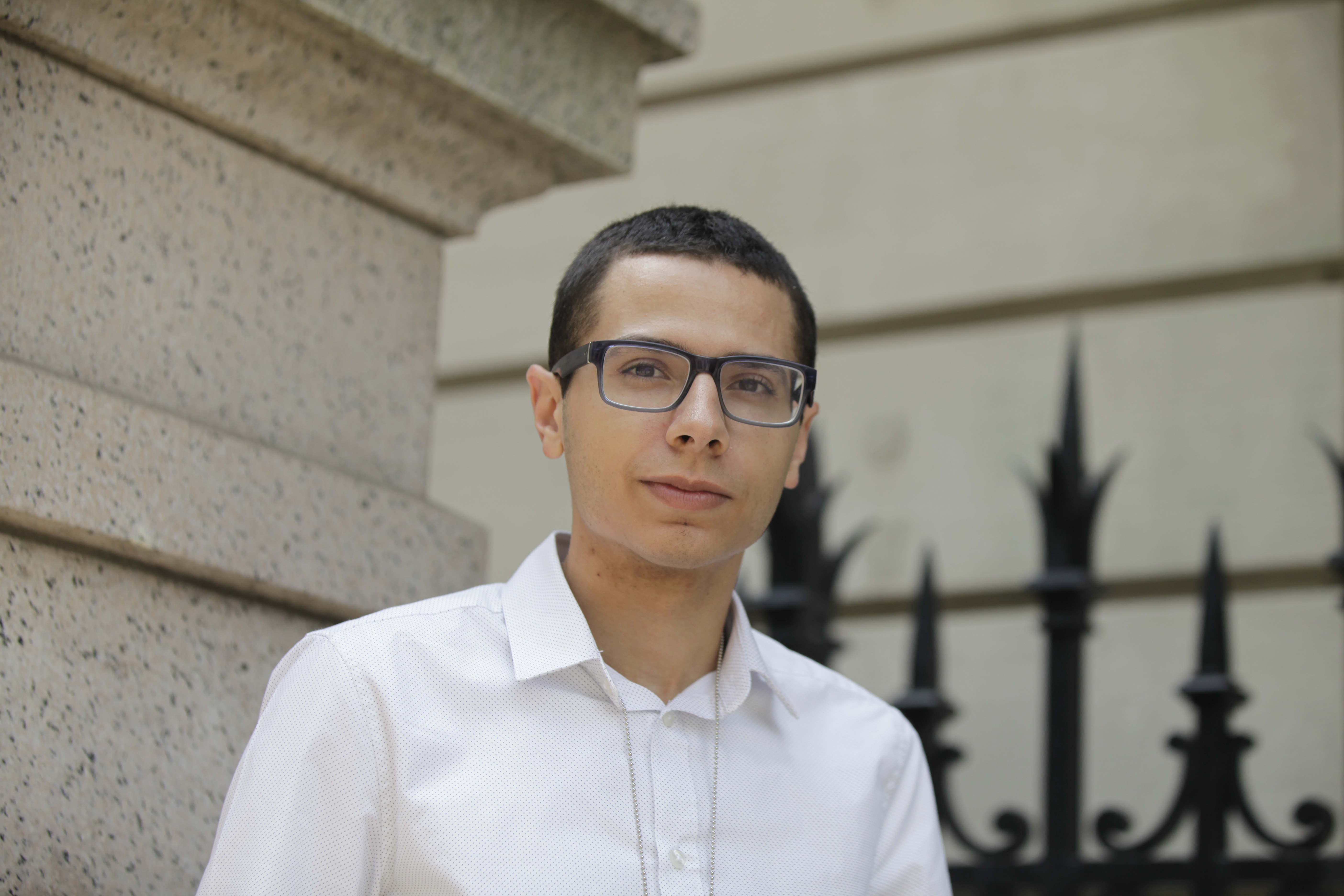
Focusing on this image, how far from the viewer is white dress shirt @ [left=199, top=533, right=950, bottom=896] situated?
5.82ft

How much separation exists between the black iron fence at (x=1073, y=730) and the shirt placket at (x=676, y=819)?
4.34 feet

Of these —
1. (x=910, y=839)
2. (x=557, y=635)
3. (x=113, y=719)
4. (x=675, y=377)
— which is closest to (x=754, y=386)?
(x=675, y=377)

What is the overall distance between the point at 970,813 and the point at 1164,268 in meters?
1.75

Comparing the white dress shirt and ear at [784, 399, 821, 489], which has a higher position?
ear at [784, 399, 821, 489]

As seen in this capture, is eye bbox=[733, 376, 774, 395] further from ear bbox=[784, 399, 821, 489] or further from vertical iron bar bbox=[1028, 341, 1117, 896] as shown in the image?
vertical iron bar bbox=[1028, 341, 1117, 896]

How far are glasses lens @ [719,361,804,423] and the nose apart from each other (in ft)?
0.10

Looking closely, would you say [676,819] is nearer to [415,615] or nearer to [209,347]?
[415,615]

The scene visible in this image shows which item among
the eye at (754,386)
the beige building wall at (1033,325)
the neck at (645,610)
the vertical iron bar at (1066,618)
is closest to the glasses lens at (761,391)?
the eye at (754,386)

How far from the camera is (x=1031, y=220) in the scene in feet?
15.4

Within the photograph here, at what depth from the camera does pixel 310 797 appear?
5.76 feet

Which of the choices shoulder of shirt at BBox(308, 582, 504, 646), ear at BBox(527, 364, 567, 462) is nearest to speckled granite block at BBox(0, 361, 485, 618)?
shoulder of shirt at BBox(308, 582, 504, 646)

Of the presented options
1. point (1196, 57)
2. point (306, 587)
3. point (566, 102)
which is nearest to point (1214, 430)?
point (1196, 57)

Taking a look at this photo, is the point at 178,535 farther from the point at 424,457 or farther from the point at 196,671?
the point at 424,457

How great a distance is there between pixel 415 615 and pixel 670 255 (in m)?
0.62
